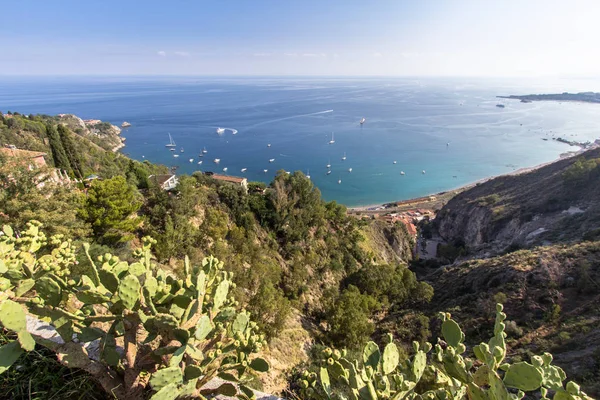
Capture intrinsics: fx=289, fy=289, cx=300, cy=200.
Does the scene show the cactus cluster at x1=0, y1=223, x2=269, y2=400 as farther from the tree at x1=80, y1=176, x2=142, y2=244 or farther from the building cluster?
the building cluster

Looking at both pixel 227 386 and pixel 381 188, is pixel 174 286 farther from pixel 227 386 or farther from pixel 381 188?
pixel 381 188

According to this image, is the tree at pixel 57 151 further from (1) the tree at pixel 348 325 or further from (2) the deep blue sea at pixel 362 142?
(2) the deep blue sea at pixel 362 142

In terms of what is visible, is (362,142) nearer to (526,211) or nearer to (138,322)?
(526,211)

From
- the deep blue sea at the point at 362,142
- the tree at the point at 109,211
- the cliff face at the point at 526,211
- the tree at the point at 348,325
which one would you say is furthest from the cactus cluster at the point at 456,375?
the deep blue sea at the point at 362,142

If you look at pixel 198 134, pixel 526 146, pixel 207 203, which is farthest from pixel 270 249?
pixel 526 146

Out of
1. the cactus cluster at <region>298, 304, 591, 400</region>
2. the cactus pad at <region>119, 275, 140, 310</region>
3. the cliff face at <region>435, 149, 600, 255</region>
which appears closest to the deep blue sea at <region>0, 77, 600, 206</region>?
the cliff face at <region>435, 149, 600, 255</region>

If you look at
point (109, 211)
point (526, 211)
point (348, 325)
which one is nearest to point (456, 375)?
point (348, 325)
